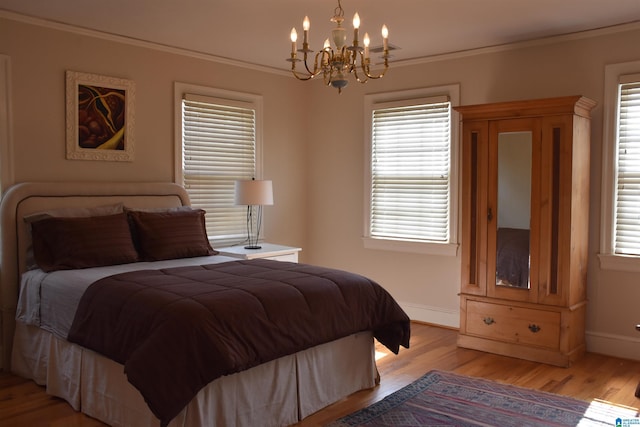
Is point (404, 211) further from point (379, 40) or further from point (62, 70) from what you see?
point (62, 70)

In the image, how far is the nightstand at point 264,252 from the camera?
500cm

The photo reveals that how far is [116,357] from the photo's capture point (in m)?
2.90

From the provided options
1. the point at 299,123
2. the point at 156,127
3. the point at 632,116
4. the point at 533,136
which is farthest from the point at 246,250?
Result: the point at 632,116

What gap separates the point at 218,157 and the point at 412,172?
188cm

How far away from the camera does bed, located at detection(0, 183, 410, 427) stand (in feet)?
9.54

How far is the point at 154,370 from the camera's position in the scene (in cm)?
260

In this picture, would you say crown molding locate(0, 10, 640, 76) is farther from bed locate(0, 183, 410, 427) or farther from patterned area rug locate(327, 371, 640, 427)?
patterned area rug locate(327, 371, 640, 427)

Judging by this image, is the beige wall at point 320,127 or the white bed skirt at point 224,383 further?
the beige wall at point 320,127

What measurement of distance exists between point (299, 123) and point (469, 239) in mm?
2468

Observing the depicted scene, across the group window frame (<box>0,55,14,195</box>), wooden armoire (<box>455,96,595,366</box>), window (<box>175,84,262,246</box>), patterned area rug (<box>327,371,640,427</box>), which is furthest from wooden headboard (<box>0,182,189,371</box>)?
Result: wooden armoire (<box>455,96,595,366</box>)

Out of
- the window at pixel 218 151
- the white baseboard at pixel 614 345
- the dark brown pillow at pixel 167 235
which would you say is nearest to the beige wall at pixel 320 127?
the white baseboard at pixel 614 345

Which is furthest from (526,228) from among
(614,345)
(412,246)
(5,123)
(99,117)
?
(5,123)

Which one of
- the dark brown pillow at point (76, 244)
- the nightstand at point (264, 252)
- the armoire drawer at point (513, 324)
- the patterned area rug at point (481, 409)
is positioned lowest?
the patterned area rug at point (481, 409)

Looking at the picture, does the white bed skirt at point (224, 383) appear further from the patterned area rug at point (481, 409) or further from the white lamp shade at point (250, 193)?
the white lamp shade at point (250, 193)
